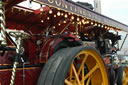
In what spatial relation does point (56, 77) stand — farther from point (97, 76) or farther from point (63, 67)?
point (97, 76)

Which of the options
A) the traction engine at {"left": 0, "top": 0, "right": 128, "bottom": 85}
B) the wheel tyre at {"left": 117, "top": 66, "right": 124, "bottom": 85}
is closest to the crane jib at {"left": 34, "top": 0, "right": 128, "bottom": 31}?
the traction engine at {"left": 0, "top": 0, "right": 128, "bottom": 85}

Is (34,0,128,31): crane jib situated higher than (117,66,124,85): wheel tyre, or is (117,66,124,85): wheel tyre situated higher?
(34,0,128,31): crane jib

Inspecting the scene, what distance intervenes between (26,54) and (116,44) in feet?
11.0

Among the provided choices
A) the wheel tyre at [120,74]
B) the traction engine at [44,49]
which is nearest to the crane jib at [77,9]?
the traction engine at [44,49]

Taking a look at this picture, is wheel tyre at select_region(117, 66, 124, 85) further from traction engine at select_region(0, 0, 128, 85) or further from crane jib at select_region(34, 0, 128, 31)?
crane jib at select_region(34, 0, 128, 31)

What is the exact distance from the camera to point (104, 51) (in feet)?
13.7

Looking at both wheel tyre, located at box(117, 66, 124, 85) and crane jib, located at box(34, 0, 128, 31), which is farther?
wheel tyre, located at box(117, 66, 124, 85)

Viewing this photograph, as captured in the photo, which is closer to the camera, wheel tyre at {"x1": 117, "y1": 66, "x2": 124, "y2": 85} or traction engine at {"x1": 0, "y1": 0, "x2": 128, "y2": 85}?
traction engine at {"x1": 0, "y1": 0, "x2": 128, "y2": 85}

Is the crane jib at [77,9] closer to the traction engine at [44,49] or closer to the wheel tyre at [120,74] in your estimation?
the traction engine at [44,49]

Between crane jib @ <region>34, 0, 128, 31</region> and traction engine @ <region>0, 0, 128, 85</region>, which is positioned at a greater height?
crane jib @ <region>34, 0, 128, 31</region>

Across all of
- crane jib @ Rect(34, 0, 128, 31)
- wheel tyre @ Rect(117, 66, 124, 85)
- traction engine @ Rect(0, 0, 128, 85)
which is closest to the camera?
traction engine @ Rect(0, 0, 128, 85)

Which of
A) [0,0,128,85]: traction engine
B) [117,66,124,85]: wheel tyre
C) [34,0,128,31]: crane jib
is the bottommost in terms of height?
[117,66,124,85]: wheel tyre

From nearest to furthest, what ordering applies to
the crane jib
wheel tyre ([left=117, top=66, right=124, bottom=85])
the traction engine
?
the traction engine → the crane jib → wheel tyre ([left=117, top=66, right=124, bottom=85])

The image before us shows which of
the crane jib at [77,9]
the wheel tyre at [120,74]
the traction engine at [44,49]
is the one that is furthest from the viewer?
the wheel tyre at [120,74]
